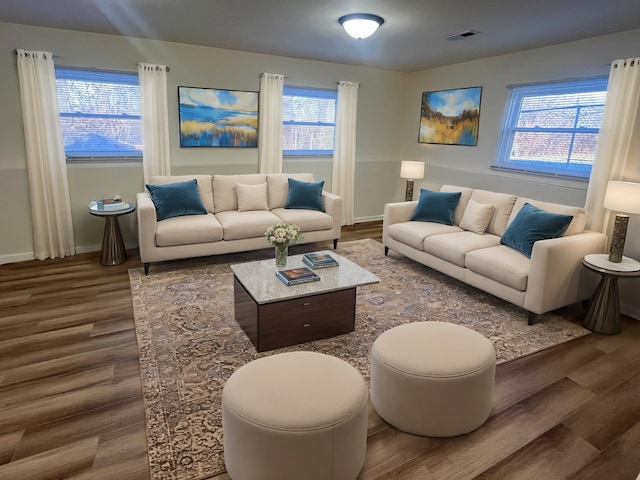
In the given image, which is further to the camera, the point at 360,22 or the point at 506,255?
the point at 506,255

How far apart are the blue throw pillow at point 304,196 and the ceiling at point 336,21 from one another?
61.8 inches

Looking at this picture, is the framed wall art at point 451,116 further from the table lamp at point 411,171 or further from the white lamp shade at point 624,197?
the white lamp shade at point 624,197

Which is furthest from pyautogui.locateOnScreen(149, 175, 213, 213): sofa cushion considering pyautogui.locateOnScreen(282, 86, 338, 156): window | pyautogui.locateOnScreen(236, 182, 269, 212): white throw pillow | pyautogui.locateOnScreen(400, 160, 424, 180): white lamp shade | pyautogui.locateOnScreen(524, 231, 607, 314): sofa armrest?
pyautogui.locateOnScreen(524, 231, 607, 314): sofa armrest

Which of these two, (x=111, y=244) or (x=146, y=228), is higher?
(x=146, y=228)

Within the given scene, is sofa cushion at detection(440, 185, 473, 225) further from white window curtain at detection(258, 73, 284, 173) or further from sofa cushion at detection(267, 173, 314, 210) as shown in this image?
white window curtain at detection(258, 73, 284, 173)

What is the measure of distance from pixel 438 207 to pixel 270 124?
2411 millimetres

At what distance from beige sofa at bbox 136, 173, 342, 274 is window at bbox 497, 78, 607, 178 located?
7.08ft

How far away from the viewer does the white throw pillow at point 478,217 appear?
163 inches

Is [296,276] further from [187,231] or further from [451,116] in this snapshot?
[451,116]

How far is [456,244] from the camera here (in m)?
3.81

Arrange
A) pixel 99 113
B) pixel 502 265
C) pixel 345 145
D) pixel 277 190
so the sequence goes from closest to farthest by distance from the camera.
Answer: pixel 502 265
pixel 99 113
pixel 277 190
pixel 345 145

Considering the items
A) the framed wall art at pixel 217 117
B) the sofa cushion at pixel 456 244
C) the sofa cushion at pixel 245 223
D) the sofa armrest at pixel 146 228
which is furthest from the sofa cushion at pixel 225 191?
the sofa cushion at pixel 456 244

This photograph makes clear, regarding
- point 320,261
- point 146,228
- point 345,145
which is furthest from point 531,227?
point 146,228

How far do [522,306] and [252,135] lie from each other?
12.3 feet
